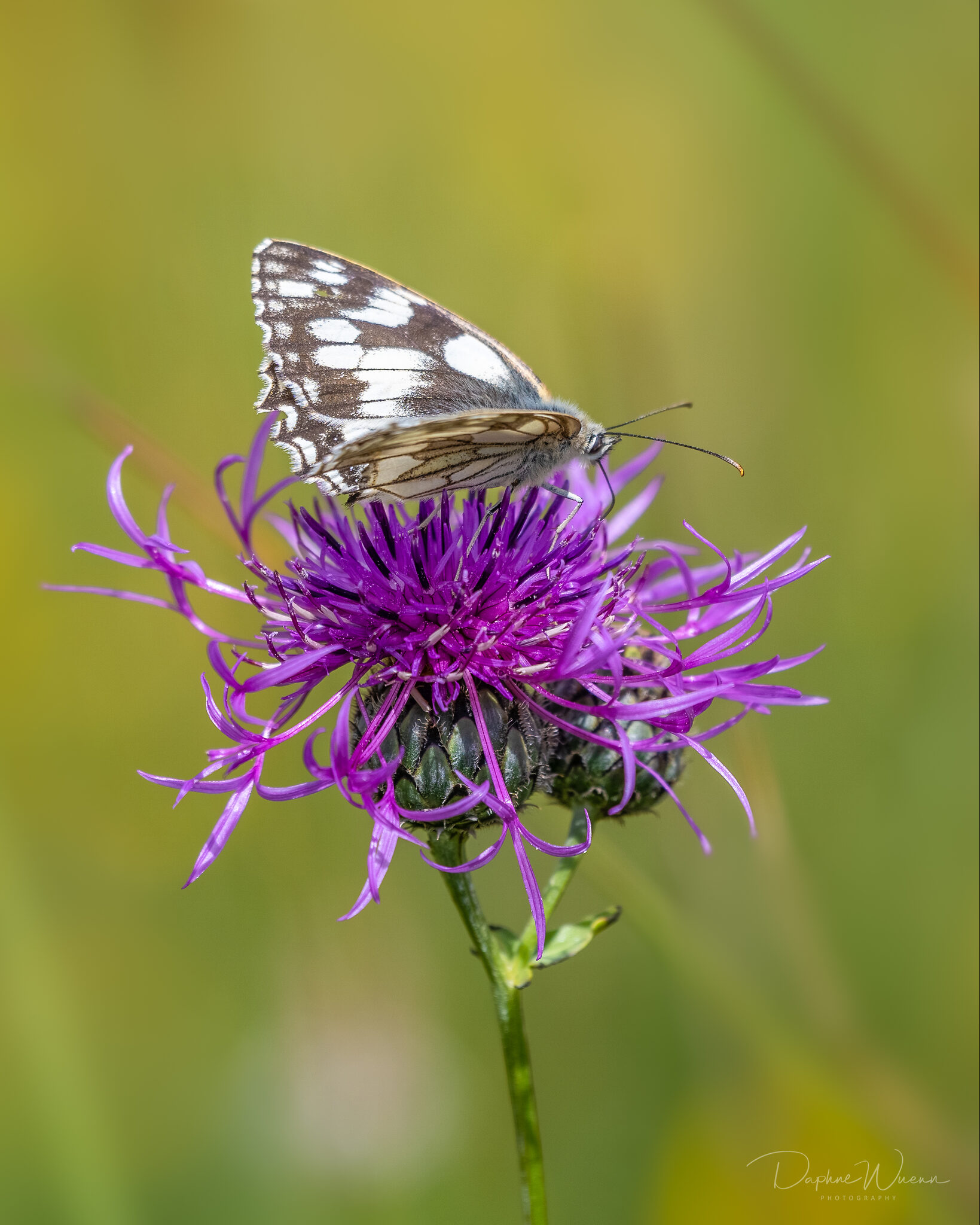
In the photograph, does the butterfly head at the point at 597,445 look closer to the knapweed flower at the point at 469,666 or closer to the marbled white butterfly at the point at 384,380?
the marbled white butterfly at the point at 384,380

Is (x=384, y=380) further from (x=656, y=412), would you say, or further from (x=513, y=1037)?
(x=513, y=1037)

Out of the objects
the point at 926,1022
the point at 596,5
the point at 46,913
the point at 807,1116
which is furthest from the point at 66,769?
the point at 596,5

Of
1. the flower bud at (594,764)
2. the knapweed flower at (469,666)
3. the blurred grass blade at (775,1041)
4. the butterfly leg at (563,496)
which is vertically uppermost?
the butterfly leg at (563,496)

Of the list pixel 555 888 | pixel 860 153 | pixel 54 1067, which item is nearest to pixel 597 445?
pixel 555 888

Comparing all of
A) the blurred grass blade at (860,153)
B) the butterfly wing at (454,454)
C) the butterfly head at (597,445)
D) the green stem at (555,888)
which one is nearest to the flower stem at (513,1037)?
the green stem at (555,888)

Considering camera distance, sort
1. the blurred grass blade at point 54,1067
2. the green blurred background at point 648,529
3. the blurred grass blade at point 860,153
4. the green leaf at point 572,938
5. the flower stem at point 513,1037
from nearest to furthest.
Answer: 1. the flower stem at point 513,1037
2. the green leaf at point 572,938
3. the blurred grass blade at point 54,1067
4. the green blurred background at point 648,529
5. the blurred grass blade at point 860,153

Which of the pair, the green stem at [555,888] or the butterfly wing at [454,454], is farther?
the green stem at [555,888]

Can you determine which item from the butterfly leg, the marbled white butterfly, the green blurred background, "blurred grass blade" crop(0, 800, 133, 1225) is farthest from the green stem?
"blurred grass blade" crop(0, 800, 133, 1225)

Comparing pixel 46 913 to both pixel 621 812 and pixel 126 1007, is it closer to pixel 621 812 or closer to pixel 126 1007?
pixel 126 1007
